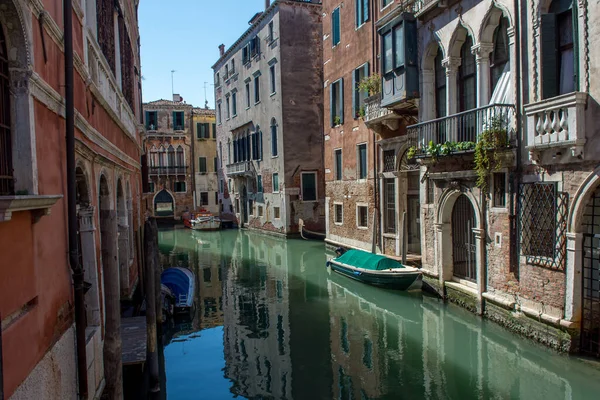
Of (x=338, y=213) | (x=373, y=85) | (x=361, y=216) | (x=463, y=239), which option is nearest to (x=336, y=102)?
(x=373, y=85)

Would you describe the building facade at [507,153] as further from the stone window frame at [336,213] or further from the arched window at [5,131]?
the arched window at [5,131]

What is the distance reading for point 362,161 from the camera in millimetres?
15641

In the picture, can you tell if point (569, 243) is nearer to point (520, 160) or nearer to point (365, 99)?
point (520, 160)

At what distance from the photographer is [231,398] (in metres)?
6.48

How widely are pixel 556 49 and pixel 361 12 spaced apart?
883cm

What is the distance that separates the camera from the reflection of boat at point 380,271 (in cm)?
1121

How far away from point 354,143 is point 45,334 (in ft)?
42.7

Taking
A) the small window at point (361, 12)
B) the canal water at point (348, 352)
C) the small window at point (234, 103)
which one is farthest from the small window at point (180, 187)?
the canal water at point (348, 352)

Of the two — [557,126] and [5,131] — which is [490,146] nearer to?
[557,126]

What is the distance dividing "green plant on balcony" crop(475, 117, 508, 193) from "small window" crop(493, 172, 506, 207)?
22 cm

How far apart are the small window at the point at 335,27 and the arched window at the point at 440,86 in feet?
22.3

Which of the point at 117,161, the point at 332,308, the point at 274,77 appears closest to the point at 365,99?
the point at 332,308

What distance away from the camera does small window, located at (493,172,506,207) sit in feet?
27.7

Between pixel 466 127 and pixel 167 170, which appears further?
pixel 167 170
